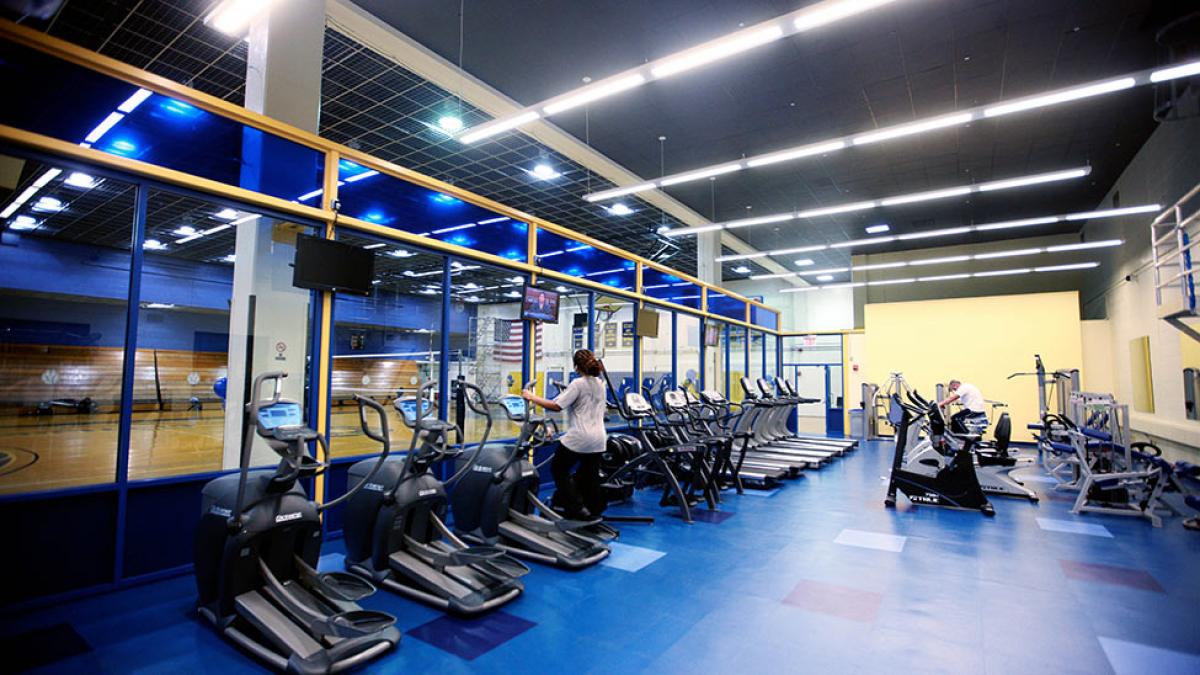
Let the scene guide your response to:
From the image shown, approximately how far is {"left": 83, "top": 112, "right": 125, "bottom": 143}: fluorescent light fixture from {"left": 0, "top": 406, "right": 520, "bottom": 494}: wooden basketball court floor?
2119 millimetres

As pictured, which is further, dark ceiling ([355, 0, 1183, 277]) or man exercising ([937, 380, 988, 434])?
man exercising ([937, 380, 988, 434])

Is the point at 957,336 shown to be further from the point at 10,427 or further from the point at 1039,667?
the point at 10,427

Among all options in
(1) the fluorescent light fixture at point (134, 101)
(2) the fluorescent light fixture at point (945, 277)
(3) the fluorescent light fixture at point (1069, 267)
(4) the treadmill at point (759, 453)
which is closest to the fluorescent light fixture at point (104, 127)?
(1) the fluorescent light fixture at point (134, 101)

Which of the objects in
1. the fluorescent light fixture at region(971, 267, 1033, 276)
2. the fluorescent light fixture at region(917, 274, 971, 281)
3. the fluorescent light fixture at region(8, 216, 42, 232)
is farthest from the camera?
the fluorescent light fixture at region(917, 274, 971, 281)

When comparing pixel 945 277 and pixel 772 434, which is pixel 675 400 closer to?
pixel 772 434

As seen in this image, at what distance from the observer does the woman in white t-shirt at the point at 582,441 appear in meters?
4.45

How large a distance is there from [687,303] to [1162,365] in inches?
324

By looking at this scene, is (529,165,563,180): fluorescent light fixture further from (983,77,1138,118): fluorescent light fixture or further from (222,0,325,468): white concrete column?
(983,77,1138,118): fluorescent light fixture

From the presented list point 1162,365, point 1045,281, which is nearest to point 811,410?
point 1045,281

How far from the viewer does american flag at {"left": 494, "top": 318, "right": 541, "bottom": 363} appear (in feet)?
21.4

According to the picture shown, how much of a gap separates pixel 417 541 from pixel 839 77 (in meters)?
7.75

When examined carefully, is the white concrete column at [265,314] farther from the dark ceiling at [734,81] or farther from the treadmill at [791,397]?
the treadmill at [791,397]

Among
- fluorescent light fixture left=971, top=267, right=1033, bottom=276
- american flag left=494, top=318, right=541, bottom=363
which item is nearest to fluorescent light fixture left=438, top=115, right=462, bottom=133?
american flag left=494, top=318, right=541, bottom=363

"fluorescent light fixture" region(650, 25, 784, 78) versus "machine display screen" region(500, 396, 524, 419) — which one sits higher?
"fluorescent light fixture" region(650, 25, 784, 78)
